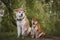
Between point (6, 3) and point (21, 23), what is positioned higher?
point (6, 3)

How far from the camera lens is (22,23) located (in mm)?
3285

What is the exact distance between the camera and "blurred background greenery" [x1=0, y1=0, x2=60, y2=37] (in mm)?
3322

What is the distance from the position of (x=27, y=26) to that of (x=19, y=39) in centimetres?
23

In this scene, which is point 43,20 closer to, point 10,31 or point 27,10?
point 27,10

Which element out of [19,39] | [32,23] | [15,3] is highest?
[15,3]

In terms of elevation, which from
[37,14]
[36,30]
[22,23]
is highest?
[37,14]

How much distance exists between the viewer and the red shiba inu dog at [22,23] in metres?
3.24

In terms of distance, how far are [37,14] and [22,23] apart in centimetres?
27

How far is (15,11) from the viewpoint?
329 cm

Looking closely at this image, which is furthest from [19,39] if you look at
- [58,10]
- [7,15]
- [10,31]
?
[58,10]

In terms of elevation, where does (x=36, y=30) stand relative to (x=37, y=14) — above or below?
below

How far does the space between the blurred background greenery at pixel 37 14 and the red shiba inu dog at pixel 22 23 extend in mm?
75

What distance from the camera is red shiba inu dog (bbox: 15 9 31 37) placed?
3236 mm

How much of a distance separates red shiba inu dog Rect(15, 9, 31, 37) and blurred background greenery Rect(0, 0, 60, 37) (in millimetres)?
75
